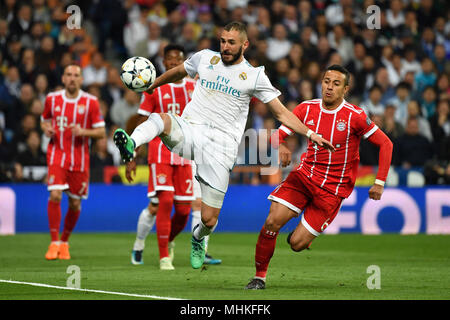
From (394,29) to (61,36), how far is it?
314 inches

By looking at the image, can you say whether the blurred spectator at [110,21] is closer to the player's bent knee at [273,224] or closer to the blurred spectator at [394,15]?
the blurred spectator at [394,15]

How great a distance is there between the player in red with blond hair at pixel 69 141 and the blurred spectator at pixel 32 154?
12.0ft

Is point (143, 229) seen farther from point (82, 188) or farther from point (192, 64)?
point (192, 64)

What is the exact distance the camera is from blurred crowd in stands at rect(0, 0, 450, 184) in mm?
17000

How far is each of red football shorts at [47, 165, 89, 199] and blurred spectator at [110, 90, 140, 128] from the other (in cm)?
527

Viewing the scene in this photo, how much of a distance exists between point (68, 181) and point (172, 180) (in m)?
2.16

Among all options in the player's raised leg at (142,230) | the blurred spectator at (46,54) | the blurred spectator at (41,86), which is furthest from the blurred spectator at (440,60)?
the player's raised leg at (142,230)

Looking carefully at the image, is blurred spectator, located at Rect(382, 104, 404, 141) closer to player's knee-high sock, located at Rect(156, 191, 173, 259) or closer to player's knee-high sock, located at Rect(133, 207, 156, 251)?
player's knee-high sock, located at Rect(133, 207, 156, 251)

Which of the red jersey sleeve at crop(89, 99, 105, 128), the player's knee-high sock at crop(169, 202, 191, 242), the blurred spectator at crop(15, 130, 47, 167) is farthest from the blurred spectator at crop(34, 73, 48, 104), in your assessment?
the player's knee-high sock at crop(169, 202, 191, 242)

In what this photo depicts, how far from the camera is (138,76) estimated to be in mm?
8070

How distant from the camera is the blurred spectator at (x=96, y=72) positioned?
59.9 ft

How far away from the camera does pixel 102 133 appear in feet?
40.0
